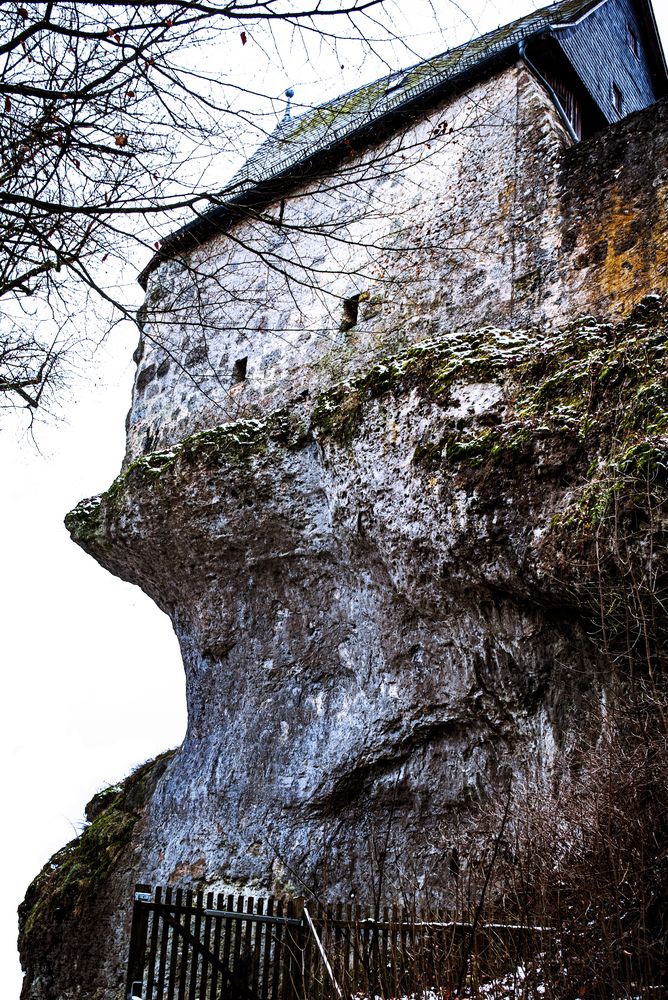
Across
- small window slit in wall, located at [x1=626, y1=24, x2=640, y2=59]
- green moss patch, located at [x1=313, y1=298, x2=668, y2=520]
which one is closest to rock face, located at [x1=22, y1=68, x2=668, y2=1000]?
green moss patch, located at [x1=313, y1=298, x2=668, y2=520]

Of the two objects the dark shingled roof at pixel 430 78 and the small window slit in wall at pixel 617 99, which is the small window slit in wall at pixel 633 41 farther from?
the dark shingled roof at pixel 430 78

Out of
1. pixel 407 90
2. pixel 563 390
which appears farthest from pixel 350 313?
pixel 563 390

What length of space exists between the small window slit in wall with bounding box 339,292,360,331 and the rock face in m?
0.08

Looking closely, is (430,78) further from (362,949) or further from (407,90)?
(362,949)

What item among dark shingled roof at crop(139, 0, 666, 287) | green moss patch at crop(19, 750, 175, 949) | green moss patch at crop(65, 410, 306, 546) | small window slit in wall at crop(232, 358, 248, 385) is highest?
dark shingled roof at crop(139, 0, 666, 287)

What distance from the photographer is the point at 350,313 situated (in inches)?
374

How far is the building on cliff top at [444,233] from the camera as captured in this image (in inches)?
303

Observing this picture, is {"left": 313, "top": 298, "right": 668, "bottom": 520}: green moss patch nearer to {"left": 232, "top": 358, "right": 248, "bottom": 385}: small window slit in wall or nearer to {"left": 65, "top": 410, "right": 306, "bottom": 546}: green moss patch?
{"left": 65, "top": 410, "right": 306, "bottom": 546}: green moss patch

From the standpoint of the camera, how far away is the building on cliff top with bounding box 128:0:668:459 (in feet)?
25.3

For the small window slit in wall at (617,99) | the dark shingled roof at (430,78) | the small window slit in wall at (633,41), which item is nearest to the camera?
the dark shingled roof at (430,78)

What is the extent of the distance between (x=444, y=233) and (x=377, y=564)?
3.52 m

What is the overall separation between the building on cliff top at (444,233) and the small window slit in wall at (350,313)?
0.02 metres

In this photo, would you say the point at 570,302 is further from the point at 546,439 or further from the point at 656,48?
the point at 656,48

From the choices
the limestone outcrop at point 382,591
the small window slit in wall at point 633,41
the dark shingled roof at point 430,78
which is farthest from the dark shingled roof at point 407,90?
the limestone outcrop at point 382,591
